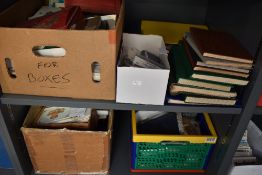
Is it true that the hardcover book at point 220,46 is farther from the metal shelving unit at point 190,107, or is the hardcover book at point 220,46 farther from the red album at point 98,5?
the red album at point 98,5

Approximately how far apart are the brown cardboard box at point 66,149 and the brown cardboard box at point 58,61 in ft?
0.59

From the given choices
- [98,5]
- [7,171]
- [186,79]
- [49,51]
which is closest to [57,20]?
[49,51]

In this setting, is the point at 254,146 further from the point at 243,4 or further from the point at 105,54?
the point at 105,54

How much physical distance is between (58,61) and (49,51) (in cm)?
5

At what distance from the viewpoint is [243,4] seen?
0.80 metres

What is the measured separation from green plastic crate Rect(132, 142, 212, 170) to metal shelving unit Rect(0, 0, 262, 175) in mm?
52

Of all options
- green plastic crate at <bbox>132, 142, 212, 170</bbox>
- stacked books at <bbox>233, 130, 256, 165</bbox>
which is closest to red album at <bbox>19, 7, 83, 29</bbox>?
green plastic crate at <bbox>132, 142, 212, 170</bbox>

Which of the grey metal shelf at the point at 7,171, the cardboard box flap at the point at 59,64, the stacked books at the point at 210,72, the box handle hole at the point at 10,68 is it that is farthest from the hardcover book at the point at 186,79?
the grey metal shelf at the point at 7,171

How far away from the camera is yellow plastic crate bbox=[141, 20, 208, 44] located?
1052mm

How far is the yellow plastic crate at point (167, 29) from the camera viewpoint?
1052 mm

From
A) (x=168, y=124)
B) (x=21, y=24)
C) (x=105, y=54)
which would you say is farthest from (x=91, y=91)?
(x=168, y=124)

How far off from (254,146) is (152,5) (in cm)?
76

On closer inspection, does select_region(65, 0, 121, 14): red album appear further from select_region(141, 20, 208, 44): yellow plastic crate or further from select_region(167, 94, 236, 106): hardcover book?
select_region(167, 94, 236, 106): hardcover book

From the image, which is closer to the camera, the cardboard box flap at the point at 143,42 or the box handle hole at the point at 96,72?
the box handle hole at the point at 96,72
